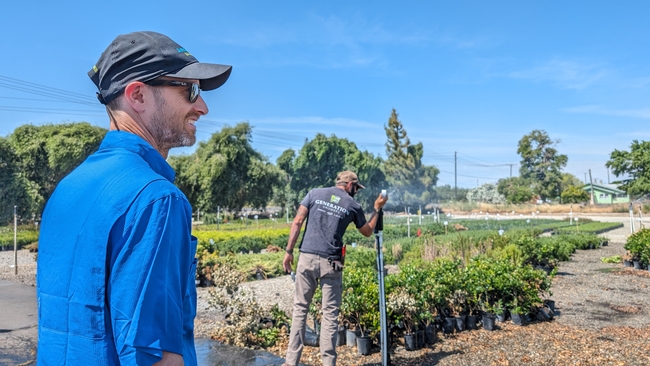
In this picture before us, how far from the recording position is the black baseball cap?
1321mm

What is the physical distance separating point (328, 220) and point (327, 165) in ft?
157

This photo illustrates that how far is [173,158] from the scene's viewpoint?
131ft

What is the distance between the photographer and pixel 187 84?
4.54 ft

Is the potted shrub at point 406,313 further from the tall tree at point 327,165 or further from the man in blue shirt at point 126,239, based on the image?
the tall tree at point 327,165

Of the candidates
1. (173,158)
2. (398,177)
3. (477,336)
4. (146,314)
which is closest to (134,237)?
(146,314)

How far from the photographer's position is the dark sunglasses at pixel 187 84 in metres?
1.35

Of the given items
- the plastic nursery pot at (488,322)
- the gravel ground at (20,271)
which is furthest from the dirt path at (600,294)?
the gravel ground at (20,271)

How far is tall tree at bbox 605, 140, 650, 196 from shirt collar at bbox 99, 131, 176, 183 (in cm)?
3295

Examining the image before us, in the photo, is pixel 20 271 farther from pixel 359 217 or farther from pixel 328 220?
pixel 359 217

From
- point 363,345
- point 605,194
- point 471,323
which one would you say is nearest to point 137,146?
point 363,345

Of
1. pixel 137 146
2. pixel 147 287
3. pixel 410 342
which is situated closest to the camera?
pixel 147 287

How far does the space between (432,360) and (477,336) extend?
1.16 meters

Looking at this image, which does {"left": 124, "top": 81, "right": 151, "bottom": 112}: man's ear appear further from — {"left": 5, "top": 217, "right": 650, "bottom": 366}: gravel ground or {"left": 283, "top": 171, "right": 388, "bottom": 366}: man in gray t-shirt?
{"left": 5, "top": 217, "right": 650, "bottom": 366}: gravel ground

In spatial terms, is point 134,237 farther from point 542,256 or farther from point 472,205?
point 472,205
